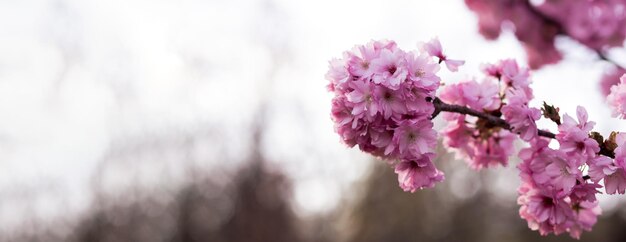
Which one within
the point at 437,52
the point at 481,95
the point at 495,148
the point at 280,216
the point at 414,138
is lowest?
the point at 280,216

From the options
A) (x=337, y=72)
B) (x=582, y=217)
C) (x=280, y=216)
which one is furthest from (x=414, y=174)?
(x=280, y=216)

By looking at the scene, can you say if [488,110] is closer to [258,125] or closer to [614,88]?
[614,88]

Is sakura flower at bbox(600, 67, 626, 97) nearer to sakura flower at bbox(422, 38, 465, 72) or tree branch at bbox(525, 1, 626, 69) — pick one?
tree branch at bbox(525, 1, 626, 69)

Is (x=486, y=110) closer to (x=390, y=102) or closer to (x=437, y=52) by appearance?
(x=437, y=52)

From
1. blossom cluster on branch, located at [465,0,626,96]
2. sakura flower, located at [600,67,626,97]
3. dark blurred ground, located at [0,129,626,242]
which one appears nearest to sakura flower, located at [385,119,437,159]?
blossom cluster on branch, located at [465,0,626,96]

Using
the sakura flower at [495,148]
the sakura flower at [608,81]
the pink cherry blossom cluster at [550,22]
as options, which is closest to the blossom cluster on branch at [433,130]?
the sakura flower at [495,148]

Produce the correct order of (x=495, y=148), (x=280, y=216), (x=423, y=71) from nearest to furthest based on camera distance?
1. (x=423, y=71)
2. (x=495, y=148)
3. (x=280, y=216)
